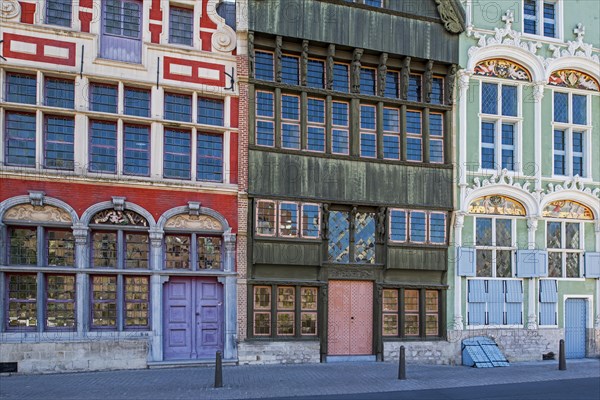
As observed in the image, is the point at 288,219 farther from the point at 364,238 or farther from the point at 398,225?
the point at 398,225

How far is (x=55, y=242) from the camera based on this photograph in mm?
15961

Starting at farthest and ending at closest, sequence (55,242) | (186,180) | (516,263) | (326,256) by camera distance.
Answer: (516,263) < (326,256) < (186,180) < (55,242)

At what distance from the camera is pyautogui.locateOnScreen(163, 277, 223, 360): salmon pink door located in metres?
16.8

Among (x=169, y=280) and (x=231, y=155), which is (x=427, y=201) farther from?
(x=169, y=280)

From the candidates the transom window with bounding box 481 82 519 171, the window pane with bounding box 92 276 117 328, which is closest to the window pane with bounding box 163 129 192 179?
the window pane with bounding box 92 276 117 328

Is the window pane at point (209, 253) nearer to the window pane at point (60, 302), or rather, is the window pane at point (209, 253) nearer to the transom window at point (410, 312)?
the window pane at point (60, 302)

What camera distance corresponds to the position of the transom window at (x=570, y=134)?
68.9 ft

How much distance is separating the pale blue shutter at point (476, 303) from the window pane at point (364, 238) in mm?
3636

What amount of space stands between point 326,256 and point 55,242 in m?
7.75

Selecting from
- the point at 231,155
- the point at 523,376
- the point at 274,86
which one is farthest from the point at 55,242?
the point at 523,376

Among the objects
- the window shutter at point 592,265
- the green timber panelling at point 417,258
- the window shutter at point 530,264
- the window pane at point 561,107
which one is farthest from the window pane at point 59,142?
the window shutter at point 592,265

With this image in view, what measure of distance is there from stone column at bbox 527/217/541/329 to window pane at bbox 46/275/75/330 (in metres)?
14.4

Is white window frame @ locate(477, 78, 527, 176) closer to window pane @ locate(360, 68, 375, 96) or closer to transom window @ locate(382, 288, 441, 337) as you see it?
window pane @ locate(360, 68, 375, 96)

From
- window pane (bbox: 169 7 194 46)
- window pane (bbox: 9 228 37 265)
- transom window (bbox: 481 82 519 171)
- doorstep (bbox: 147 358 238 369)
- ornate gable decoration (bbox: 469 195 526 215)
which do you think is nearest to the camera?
window pane (bbox: 9 228 37 265)
